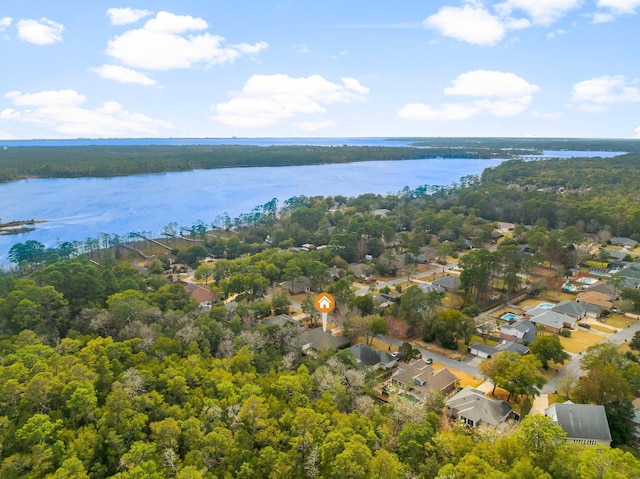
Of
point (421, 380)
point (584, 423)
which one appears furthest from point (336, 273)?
point (584, 423)

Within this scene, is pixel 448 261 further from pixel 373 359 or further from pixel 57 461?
pixel 57 461

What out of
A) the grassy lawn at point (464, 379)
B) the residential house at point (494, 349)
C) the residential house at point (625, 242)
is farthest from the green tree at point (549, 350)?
the residential house at point (625, 242)

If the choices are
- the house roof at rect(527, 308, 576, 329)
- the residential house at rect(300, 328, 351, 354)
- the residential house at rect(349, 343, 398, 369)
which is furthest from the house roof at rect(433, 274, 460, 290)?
the residential house at rect(349, 343, 398, 369)

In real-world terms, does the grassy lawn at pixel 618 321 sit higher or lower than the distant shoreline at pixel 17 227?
lower

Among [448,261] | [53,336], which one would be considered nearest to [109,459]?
[53,336]

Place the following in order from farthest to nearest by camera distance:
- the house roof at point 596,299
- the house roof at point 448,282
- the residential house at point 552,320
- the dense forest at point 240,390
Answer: the house roof at point 448,282 → the house roof at point 596,299 → the residential house at point 552,320 → the dense forest at point 240,390

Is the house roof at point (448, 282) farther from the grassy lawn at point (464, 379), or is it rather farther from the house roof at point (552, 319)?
the grassy lawn at point (464, 379)

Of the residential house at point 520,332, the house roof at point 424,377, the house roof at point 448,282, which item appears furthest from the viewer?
the house roof at point 448,282
